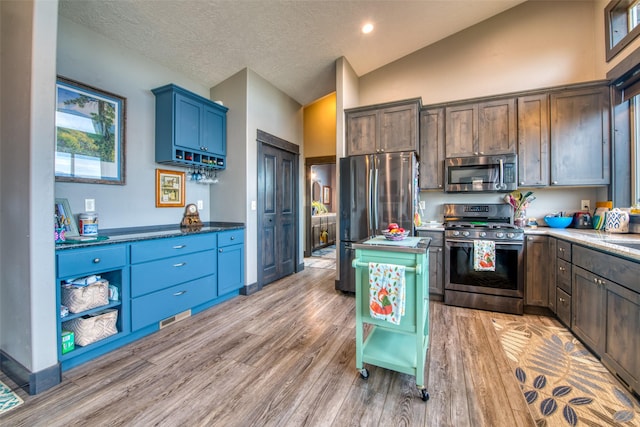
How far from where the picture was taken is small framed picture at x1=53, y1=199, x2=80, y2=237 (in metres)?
2.20

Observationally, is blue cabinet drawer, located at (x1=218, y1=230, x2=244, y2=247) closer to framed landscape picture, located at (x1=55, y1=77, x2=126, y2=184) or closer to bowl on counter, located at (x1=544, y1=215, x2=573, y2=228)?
framed landscape picture, located at (x1=55, y1=77, x2=126, y2=184)

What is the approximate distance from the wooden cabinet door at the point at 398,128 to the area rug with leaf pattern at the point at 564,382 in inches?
94.4

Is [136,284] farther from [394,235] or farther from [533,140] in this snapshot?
[533,140]

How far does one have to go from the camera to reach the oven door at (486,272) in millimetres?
2914

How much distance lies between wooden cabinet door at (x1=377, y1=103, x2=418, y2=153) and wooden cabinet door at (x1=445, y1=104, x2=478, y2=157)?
0.45 meters

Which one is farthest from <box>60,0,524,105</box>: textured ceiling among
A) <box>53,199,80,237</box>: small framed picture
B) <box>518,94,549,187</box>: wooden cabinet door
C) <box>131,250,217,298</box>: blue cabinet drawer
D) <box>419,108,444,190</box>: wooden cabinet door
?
<box>131,250,217,298</box>: blue cabinet drawer

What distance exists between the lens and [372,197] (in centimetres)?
341

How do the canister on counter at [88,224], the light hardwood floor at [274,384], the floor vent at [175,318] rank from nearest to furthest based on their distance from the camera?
the light hardwood floor at [274,384]
the canister on counter at [88,224]
the floor vent at [175,318]

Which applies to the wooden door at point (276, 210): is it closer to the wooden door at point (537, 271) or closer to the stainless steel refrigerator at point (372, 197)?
the stainless steel refrigerator at point (372, 197)

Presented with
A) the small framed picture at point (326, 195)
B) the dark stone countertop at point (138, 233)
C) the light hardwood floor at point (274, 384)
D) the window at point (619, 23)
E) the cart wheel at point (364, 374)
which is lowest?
the light hardwood floor at point (274, 384)

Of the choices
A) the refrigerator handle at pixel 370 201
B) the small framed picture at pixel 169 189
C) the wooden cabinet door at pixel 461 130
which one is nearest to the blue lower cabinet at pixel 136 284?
the small framed picture at pixel 169 189

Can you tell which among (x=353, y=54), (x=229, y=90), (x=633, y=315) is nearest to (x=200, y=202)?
(x=229, y=90)

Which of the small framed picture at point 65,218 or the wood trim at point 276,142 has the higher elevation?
the wood trim at point 276,142

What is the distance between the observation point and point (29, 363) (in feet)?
5.72
